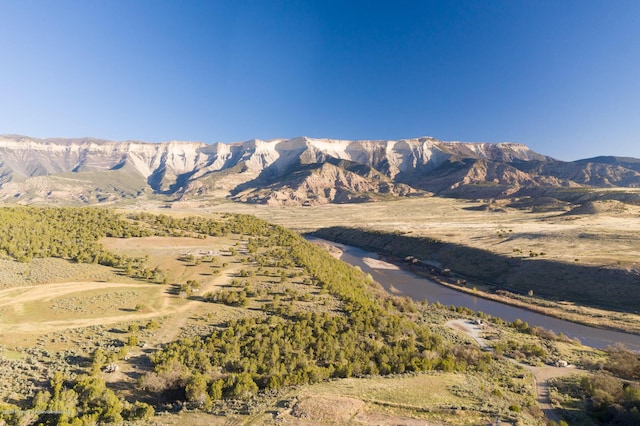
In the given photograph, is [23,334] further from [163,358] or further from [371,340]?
[371,340]

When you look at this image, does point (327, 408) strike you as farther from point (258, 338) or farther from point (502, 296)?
point (502, 296)

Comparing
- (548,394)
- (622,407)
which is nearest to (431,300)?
(548,394)

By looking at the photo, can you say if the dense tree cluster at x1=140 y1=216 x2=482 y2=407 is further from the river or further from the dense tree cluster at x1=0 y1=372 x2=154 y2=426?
the river

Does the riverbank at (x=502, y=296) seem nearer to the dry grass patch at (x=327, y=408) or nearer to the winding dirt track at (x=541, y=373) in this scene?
the winding dirt track at (x=541, y=373)

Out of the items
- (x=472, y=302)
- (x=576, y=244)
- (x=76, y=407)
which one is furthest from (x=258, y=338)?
(x=576, y=244)

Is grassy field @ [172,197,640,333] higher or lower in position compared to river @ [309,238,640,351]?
higher

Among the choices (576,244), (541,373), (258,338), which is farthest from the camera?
(576,244)

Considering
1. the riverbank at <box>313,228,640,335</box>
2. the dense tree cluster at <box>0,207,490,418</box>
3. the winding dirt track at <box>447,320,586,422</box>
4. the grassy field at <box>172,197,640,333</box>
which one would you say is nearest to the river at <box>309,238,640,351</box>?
the riverbank at <box>313,228,640,335</box>
